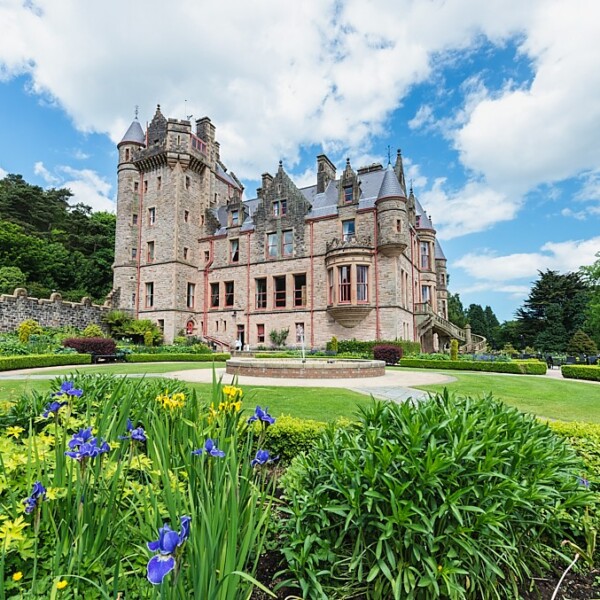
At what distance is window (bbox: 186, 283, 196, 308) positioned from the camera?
33000mm

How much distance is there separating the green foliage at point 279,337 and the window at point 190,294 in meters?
8.61

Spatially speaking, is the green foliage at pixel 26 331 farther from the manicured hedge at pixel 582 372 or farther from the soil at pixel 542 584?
the manicured hedge at pixel 582 372

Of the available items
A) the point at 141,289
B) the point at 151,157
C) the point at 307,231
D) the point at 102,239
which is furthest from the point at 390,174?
the point at 102,239

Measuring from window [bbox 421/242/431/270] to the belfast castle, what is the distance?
0.29ft

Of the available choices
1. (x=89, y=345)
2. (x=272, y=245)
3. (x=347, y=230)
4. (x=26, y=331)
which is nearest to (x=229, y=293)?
(x=272, y=245)

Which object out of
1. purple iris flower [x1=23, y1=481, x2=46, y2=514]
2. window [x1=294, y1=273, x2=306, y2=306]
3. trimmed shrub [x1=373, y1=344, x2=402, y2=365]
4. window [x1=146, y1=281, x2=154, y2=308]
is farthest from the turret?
purple iris flower [x1=23, y1=481, x2=46, y2=514]

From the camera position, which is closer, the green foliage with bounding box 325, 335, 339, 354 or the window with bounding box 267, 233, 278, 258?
the green foliage with bounding box 325, 335, 339, 354

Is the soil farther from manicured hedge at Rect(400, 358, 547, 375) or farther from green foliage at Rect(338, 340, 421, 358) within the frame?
green foliage at Rect(338, 340, 421, 358)

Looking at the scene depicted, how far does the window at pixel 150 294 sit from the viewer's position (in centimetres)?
3259

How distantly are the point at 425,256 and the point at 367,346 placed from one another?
42.7 feet

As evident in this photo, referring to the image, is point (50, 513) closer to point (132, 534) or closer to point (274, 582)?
point (132, 534)

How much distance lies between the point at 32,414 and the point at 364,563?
317cm

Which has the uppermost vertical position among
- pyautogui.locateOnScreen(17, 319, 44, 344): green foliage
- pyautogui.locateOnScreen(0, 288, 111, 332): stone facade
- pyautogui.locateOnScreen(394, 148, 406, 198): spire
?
pyautogui.locateOnScreen(394, 148, 406, 198): spire

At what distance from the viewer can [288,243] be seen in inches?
1185
